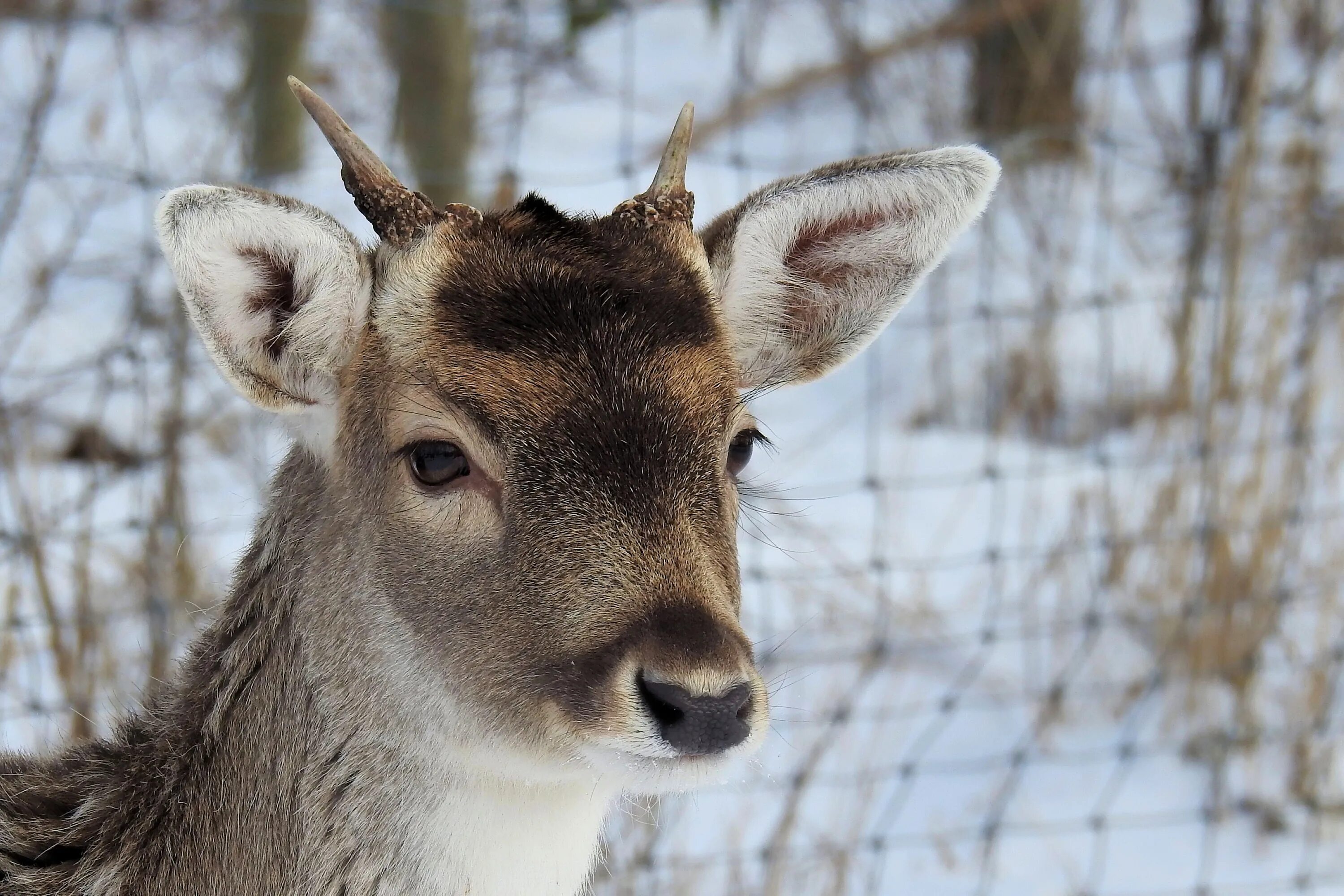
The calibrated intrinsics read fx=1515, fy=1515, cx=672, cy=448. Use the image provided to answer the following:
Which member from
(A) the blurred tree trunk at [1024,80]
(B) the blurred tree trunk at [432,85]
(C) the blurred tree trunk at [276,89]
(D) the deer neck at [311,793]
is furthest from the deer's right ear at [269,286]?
(A) the blurred tree trunk at [1024,80]

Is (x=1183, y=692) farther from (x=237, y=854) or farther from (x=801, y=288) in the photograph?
(x=237, y=854)

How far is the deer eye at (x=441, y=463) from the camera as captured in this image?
2.43 meters

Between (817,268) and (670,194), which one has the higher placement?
(670,194)

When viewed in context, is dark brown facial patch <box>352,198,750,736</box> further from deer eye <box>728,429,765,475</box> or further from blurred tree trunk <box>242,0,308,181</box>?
blurred tree trunk <box>242,0,308,181</box>

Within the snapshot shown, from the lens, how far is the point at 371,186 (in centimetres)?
249

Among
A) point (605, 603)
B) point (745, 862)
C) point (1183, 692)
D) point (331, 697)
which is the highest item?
point (605, 603)

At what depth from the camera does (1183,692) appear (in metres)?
5.28

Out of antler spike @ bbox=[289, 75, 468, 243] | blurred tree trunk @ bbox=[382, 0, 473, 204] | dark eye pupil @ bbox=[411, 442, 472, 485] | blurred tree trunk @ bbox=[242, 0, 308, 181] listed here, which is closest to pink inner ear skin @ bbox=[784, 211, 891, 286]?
antler spike @ bbox=[289, 75, 468, 243]


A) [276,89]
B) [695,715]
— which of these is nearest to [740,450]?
[695,715]

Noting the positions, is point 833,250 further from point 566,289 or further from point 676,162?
point 566,289

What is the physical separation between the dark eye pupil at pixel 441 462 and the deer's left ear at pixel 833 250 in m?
0.65

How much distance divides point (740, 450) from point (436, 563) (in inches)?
22.4

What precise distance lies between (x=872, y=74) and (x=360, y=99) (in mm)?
3043

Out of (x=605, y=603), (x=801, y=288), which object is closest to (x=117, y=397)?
(x=801, y=288)
